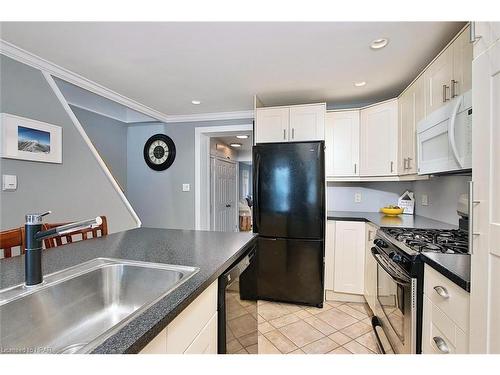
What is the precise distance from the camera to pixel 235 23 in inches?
59.2

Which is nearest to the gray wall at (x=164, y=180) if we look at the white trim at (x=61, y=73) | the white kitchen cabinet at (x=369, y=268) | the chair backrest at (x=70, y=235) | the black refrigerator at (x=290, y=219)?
the white trim at (x=61, y=73)

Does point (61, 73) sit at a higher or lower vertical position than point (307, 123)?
higher

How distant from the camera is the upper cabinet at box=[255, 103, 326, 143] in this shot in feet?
8.45

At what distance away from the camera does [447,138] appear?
1528 millimetres

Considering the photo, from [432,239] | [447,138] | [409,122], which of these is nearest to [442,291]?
[432,239]

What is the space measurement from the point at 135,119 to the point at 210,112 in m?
1.32

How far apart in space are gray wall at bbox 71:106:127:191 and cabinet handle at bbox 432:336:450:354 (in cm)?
411

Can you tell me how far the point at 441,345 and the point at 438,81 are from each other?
65.4 inches

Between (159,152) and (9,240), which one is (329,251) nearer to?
(9,240)

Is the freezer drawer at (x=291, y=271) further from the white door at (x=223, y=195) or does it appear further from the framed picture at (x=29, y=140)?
the framed picture at (x=29, y=140)

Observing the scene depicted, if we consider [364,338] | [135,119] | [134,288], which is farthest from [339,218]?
[135,119]

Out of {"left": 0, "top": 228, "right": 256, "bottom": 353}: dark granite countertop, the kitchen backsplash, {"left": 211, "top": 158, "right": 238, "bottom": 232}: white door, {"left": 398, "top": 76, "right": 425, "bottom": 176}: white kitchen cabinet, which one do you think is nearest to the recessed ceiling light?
{"left": 398, "top": 76, "right": 425, "bottom": 176}: white kitchen cabinet

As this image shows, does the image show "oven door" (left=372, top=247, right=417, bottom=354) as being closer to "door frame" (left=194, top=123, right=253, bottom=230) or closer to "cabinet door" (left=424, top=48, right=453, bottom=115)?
"cabinet door" (left=424, top=48, right=453, bottom=115)

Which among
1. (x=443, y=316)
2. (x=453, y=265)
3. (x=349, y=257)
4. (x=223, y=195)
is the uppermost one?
(x=223, y=195)
